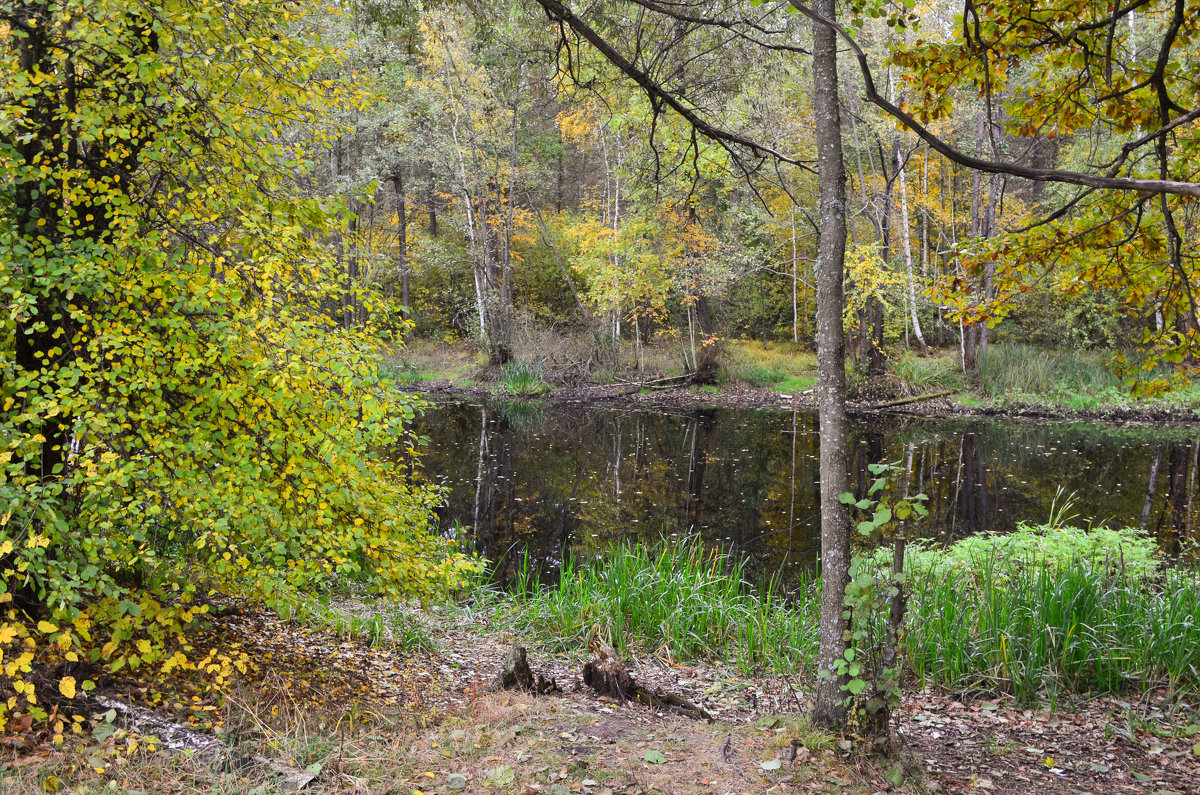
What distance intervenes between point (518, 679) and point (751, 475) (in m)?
8.85

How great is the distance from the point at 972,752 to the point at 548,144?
24.6m

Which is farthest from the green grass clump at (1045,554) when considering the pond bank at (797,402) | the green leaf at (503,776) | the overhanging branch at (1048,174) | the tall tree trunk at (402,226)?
the tall tree trunk at (402,226)

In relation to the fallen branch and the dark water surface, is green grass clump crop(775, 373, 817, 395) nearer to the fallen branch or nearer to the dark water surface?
the fallen branch

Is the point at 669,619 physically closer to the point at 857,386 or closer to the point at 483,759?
the point at 483,759

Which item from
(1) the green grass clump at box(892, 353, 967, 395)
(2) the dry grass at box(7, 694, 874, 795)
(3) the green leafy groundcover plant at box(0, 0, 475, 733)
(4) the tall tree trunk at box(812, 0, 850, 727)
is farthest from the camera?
(1) the green grass clump at box(892, 353, 967, 395)

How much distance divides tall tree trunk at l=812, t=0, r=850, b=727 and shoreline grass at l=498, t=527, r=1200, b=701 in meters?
1.22

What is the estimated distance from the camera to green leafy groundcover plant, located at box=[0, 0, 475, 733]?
318 centimetres

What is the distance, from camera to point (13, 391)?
3.30 m

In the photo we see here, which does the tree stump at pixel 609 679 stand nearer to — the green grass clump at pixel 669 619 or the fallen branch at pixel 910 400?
the green grass clump at pixel 669 619

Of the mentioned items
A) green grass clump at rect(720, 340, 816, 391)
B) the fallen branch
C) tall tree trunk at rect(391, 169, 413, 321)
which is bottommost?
the fallen branch

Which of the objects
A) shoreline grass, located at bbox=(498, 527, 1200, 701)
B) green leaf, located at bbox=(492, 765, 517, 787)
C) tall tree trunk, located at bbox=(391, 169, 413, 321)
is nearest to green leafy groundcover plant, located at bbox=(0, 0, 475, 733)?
green leaf, located at bbox=(492, 765, 517, 787)

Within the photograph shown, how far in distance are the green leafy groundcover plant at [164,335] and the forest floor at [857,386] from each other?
17.4m

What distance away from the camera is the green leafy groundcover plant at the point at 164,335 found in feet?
10.4

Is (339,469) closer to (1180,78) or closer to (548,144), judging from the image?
(1180,78)
